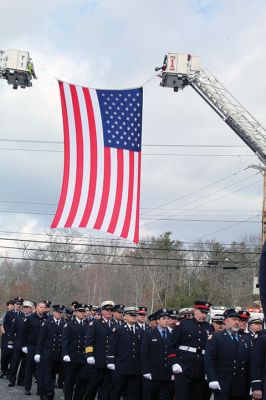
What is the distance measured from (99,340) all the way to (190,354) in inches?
79.6

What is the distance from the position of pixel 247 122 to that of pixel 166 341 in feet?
81.0

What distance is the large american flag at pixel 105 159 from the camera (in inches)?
392

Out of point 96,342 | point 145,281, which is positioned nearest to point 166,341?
point 96,342

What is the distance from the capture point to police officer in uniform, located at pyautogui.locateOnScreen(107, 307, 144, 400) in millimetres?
9266

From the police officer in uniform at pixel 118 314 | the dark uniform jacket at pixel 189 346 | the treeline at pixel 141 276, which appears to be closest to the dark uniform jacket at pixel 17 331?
the police officer in uniform at pixel 118 314

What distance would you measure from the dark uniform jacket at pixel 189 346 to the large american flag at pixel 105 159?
6.03 feet

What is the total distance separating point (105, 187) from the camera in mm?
10367

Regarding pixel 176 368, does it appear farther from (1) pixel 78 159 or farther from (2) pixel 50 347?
(2) pixel 50 347

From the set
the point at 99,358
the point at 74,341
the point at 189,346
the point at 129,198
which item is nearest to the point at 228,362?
the point at 189,346

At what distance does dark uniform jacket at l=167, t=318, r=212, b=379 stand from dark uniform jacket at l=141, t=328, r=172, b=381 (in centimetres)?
32

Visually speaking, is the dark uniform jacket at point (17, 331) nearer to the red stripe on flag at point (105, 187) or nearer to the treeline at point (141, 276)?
the red stripe on flag at point (105, 187)

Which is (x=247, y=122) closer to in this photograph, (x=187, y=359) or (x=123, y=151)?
(x=123, y=151)

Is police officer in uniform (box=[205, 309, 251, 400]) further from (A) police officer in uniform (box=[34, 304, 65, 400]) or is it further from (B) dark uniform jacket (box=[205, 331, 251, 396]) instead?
(A) police officer in uniform (box=[34, 304, 65, 400])

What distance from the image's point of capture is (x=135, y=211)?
32.8 ft
